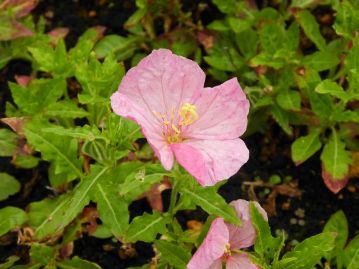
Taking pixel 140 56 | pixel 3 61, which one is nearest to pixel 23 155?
pixel 3 61

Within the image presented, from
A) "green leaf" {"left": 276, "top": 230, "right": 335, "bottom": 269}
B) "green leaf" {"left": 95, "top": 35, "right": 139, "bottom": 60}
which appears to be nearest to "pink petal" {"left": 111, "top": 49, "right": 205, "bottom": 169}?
"green leaf" {"left": 276, "top": 230, "right": 335, "bottom": 269}

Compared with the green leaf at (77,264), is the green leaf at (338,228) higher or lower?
lower

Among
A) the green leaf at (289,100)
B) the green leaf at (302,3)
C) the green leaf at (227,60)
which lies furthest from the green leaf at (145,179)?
the green leaf at (302,3)

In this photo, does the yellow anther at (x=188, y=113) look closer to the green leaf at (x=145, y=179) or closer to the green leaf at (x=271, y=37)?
the green leaf at (x=145, y=179)

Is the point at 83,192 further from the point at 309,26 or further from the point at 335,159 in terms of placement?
the point at 309,26

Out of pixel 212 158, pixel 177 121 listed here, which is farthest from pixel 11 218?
pixel 212 158

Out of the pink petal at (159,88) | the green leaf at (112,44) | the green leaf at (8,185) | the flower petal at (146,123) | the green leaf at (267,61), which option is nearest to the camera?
the flower petal at (146,123)
